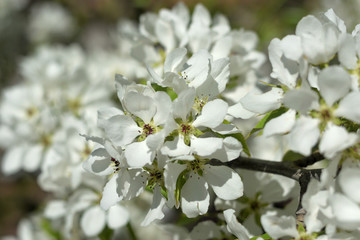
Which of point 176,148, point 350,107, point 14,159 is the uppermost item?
point 350,107

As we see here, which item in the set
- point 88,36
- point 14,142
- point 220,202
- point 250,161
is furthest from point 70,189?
point 88,36

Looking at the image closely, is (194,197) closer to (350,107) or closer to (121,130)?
(121,130)

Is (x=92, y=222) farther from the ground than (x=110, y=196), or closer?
closer

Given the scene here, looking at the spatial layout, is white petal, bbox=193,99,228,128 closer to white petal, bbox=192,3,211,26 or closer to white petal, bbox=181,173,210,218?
white petal, bbox=181,173,210,218

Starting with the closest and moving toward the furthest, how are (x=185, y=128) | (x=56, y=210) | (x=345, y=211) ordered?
1. (x=345, y=211)
2. (x=185, y=128)
3. (x=56, y=210)

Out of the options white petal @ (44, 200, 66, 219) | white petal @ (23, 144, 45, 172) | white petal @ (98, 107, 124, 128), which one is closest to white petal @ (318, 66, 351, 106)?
white petal @ (98, 107, 124, 128)

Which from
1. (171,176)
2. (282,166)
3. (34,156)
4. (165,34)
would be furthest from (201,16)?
(34,156)
